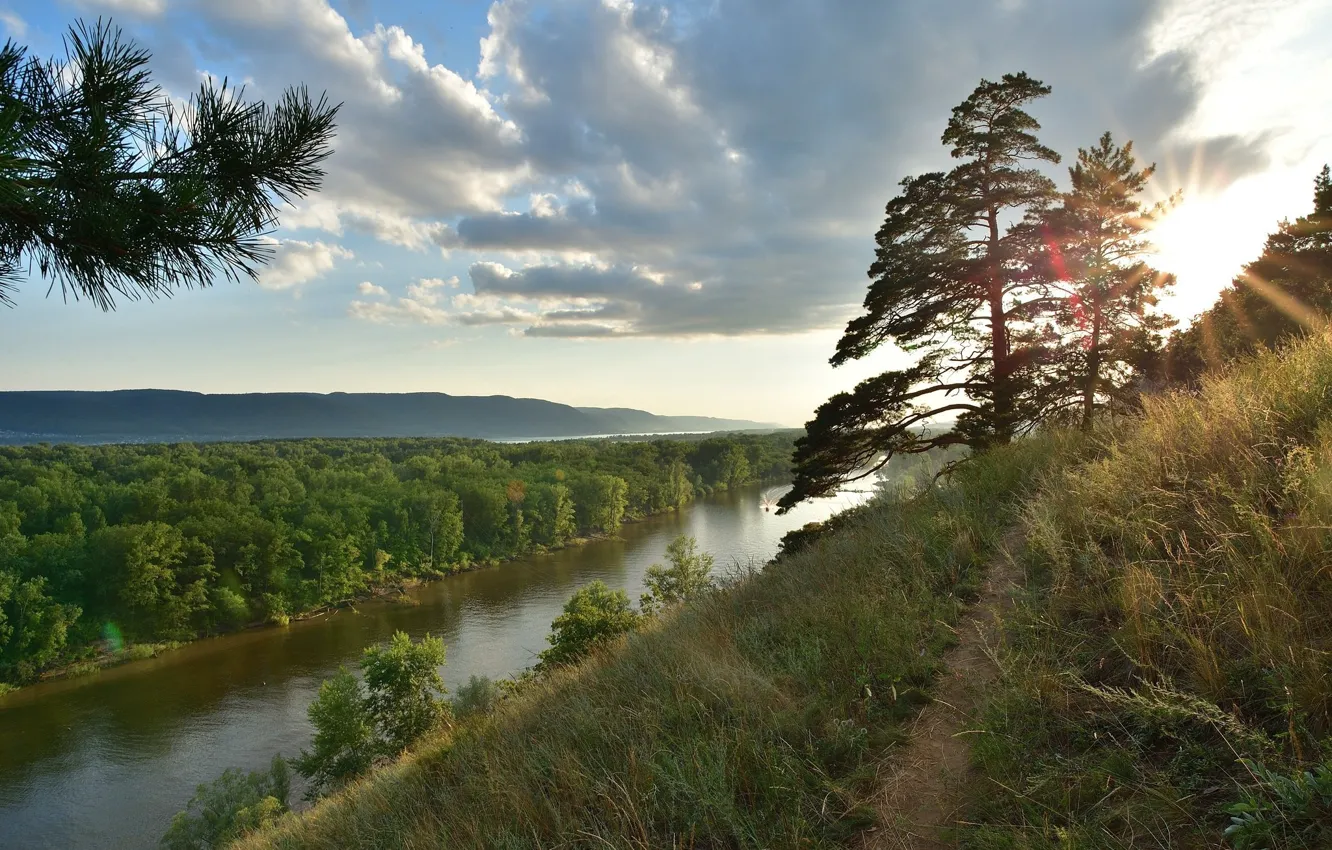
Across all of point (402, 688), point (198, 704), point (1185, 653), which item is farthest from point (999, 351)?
point (198, 704)

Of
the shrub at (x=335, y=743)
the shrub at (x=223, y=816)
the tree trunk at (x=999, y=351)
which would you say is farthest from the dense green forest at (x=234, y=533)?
the tree trunk at (x=999, y=351)

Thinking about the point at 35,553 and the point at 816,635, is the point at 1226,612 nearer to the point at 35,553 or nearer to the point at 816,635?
the point at 816,635

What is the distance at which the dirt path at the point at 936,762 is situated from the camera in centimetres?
271

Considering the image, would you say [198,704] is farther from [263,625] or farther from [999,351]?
[999,351]

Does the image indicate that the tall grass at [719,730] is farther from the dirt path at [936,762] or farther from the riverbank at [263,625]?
the riverbank at [263,625]

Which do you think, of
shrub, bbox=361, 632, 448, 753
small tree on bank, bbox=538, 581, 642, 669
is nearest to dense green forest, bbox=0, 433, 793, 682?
shrub, bbox=361, 632, 448, 753

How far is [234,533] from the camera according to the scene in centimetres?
3666

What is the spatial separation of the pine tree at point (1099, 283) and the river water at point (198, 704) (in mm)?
4962

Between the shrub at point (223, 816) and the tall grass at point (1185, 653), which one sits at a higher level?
the tall grass at point (1185, 653)

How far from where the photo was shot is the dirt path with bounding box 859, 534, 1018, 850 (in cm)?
271

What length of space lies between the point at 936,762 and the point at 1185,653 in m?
1.22

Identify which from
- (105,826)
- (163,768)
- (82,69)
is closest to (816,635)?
(82,69)

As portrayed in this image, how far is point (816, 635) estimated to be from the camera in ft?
15.5

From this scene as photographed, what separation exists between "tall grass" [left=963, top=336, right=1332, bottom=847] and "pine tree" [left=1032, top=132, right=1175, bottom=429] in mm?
6714
